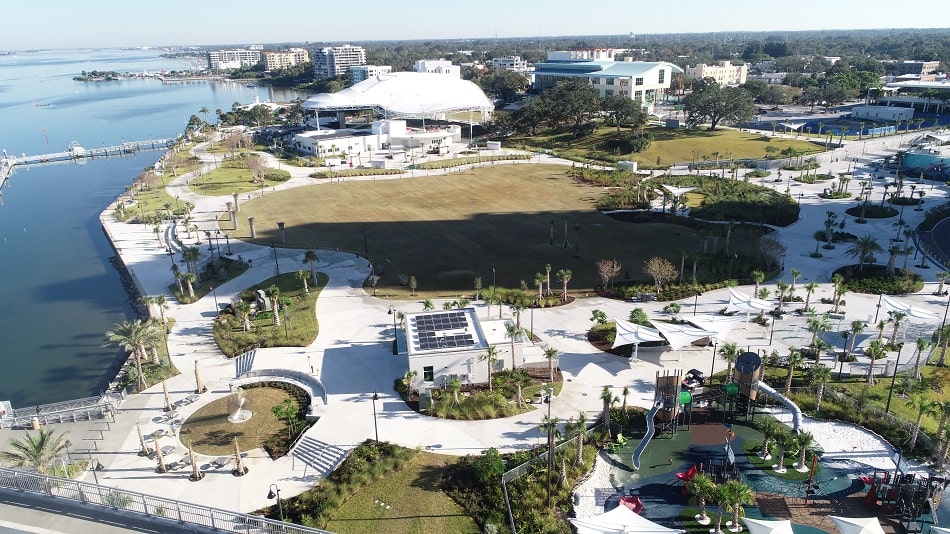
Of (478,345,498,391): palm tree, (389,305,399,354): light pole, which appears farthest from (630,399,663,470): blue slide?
(389,305,399,354): light pole

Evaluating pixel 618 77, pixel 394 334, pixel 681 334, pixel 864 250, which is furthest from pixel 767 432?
pixel 618 77

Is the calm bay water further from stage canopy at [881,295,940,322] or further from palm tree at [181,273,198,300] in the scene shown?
stage canopy at [881,295,940,322]

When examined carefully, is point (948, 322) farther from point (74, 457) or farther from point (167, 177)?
point (167, 177)

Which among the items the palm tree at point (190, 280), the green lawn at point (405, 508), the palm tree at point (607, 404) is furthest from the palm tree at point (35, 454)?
the palm tree at point (607, 404)

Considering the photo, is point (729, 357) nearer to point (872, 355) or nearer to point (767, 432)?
point (767, 432)

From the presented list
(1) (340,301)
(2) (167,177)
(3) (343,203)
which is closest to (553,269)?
(1) (340,301)

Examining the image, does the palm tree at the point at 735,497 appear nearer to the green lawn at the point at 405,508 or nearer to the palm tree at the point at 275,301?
the green lawn at the point at 405,508
